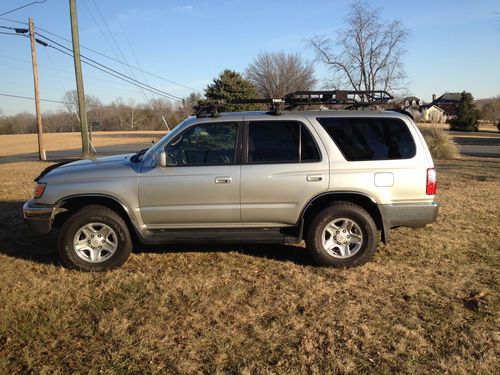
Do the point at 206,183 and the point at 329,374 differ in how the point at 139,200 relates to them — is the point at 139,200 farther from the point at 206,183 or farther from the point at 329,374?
the point at 329,374

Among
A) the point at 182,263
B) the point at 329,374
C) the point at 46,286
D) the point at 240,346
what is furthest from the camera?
the point at 182,263

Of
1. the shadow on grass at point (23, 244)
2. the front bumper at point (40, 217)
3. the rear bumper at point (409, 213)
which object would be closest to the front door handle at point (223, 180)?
the rear bumper at point (409, 213)

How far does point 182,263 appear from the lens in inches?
196

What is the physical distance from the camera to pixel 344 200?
4.75 meters

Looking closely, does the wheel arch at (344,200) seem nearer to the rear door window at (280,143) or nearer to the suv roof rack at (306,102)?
the rear door window at (280,143)


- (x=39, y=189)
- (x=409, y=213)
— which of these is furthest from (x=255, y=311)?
(x=39, y=189)

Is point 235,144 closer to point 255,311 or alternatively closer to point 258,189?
point 258,189

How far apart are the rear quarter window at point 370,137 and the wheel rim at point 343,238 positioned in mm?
757

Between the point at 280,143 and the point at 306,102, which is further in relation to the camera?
the point at 306,102

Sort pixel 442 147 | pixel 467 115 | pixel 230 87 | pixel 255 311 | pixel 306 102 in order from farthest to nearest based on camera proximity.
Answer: pixel 467 115
pixel 230 87
pixel 442 147
pixel 306 102
pixel 255 311

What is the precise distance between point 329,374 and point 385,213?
7.48 feet

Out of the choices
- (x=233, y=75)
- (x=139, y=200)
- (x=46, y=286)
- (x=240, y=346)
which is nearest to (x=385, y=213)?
(x=240, y=346)

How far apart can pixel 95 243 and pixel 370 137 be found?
337 cm

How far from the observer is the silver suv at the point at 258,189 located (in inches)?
180
